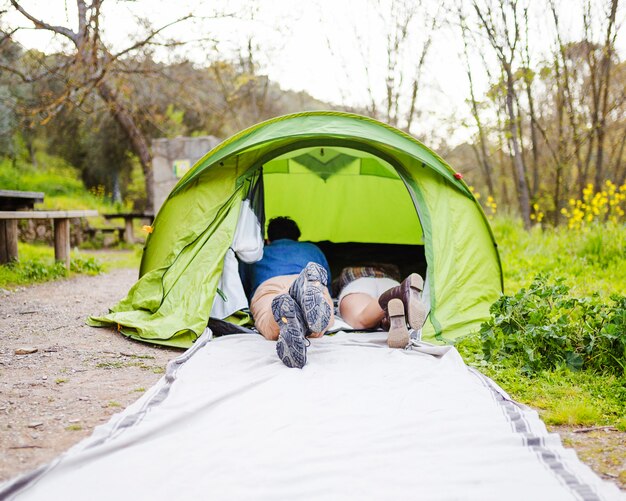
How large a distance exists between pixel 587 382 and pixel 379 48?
723 cm

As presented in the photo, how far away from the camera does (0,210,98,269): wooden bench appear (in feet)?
17.0

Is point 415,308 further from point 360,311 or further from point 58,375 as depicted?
point 58,375

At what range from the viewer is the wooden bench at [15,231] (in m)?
5.19

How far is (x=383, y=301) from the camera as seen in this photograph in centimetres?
313

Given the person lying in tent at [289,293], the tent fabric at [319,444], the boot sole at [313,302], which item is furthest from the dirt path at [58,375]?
the boot sole at [313,302]

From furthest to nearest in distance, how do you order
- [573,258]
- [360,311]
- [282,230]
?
[573,258]
[282,230]
[360,311]

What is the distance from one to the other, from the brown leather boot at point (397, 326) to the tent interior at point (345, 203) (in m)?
1.58

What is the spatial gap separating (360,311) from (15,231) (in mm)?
3948

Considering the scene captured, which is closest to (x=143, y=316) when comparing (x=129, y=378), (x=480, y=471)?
(x=129, y=378)

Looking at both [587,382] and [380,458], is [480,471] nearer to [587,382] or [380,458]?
[380,458]

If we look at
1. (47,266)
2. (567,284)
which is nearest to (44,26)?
(47,266)

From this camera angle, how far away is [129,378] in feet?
8.58

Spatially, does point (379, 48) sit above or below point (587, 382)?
above

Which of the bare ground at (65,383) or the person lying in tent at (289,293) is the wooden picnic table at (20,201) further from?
the person lying in tent at (289,293)
